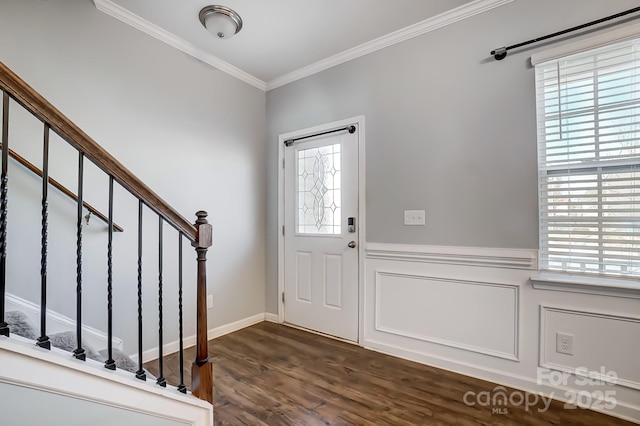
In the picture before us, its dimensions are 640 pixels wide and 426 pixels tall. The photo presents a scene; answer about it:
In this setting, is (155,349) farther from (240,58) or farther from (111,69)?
(240,58)

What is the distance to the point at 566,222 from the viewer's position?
1.95 meters

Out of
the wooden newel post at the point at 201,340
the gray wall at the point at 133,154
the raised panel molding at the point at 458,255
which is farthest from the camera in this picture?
the raised panel molding at the point at 458,255

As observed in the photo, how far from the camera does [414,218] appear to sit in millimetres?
2506

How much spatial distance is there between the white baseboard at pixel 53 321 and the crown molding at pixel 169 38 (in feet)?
6.70

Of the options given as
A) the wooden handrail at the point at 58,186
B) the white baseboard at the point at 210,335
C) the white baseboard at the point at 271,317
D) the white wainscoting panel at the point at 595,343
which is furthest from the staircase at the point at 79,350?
the white wainscoting panel at the point at 595,343

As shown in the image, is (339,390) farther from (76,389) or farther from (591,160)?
(591,160)

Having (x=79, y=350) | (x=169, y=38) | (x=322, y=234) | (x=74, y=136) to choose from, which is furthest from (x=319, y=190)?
(x=79, y=350)

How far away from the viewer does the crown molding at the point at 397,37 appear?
2239mm

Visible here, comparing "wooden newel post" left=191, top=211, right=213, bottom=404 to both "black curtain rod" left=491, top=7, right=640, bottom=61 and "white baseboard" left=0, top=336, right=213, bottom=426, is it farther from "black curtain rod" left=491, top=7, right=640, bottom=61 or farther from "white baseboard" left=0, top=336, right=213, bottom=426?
"black curtain rod" left=491, top=7, right=640, bottom=61

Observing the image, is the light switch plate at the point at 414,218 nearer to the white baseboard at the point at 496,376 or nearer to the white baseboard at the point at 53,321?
the white baseboard at the point at 496,376

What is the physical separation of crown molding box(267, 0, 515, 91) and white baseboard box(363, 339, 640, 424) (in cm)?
257

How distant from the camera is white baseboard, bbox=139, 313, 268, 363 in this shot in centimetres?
246

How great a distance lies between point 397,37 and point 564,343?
2550 millimetres

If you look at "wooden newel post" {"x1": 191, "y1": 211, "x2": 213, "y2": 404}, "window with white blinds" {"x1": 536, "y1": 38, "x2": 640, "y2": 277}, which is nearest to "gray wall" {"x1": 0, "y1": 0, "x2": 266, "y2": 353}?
"wooden newel post" {"x1": 191, "y1": 211, "x2": 213, "y2": 404}
